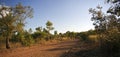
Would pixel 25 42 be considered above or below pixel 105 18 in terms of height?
below

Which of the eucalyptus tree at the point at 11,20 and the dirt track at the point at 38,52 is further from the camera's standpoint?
the eucalyptus tree at the point at 11,20

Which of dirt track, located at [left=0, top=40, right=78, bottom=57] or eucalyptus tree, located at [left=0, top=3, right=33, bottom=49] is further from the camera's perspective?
eucalyptus tree, located at [left=0, top=3, right=33, bottom=49]

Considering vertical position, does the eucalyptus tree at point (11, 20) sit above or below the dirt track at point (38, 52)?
above

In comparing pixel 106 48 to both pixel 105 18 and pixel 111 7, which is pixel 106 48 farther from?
pixel 105 18

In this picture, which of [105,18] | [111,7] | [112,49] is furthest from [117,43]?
[105,18]

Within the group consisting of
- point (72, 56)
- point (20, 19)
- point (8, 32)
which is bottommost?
point (72, 56)

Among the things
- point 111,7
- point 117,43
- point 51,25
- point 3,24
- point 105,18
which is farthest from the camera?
point 51,25

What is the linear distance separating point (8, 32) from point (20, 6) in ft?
14.3

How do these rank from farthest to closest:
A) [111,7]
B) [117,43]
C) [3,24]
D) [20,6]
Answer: [20,6] < [3,24] < [111,7] < [117,43]

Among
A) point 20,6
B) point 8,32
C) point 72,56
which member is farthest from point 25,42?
point 72,56

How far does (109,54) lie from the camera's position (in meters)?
11.6

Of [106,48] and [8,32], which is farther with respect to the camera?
[8,32]

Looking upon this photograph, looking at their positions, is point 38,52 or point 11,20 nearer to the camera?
point 38,52

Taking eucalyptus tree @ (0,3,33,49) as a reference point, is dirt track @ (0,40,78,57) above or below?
below
